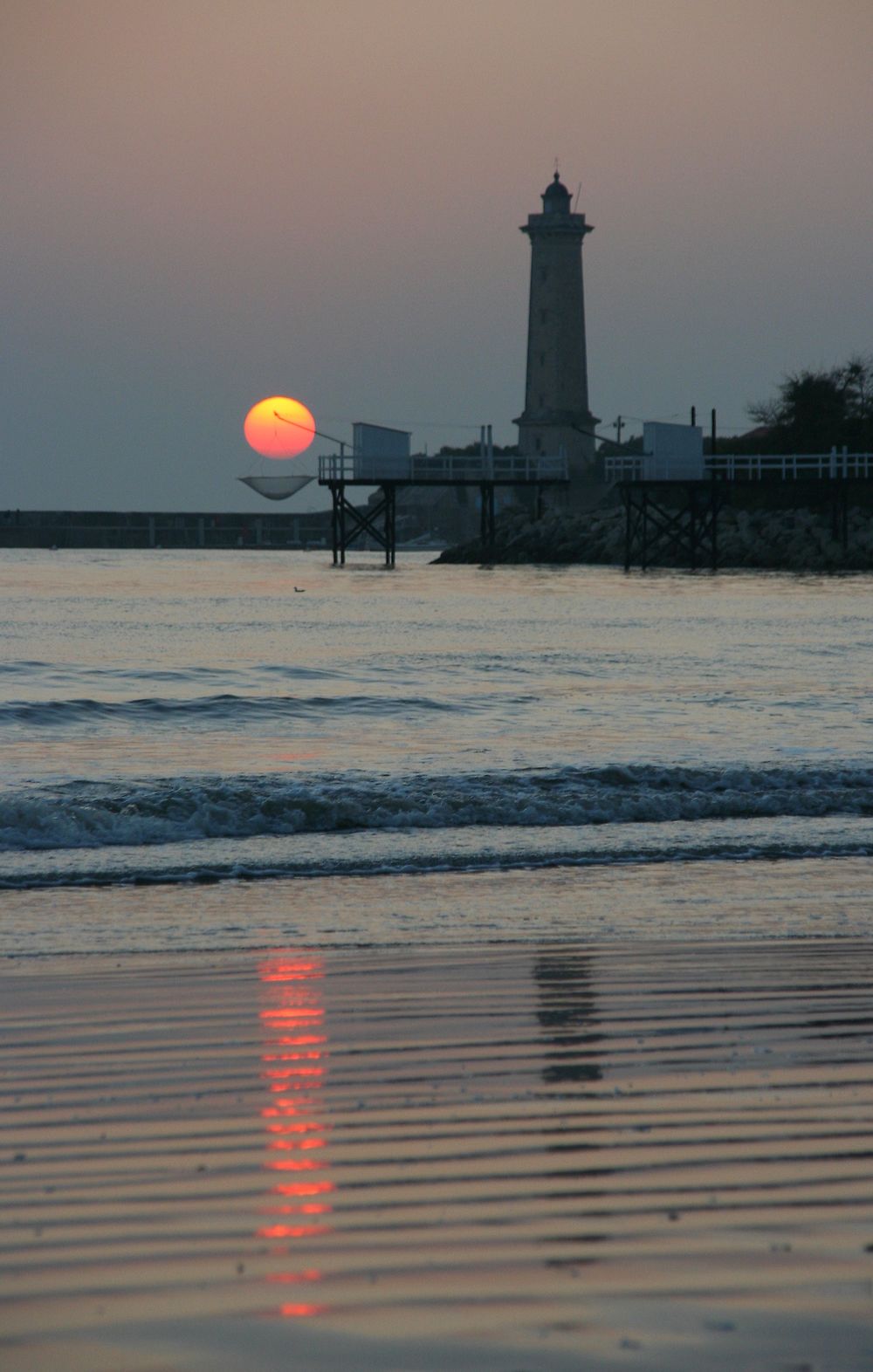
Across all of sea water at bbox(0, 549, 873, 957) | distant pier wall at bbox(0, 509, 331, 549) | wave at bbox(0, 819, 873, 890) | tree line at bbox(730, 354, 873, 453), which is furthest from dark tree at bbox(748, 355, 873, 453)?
distant pier wall at bbox(0, 509, 331, 549)

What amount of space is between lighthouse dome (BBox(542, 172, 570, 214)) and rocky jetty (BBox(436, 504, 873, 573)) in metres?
16.2

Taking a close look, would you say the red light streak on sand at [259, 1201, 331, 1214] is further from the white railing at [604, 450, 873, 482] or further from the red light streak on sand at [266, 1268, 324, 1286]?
the white railing at [604, 450, 873, 482]

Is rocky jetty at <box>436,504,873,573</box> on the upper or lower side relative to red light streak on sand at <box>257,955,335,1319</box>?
upper

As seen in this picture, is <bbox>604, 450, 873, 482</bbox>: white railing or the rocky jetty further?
the rocky jetty

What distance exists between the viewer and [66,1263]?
3045mm

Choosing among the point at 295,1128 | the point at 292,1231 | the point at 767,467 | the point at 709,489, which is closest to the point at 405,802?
the point at 295,1128

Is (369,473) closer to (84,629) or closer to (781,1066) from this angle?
(84,629)

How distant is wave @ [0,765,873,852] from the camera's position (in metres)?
9.48

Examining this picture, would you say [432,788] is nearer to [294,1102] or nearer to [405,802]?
[405,802]

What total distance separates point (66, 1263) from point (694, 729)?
12.0m

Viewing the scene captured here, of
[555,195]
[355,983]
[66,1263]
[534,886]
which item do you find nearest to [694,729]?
[534,886]

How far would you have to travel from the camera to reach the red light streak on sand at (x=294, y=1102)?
322 cm

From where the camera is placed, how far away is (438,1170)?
3578 mm

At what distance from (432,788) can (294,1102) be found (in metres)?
6.49
